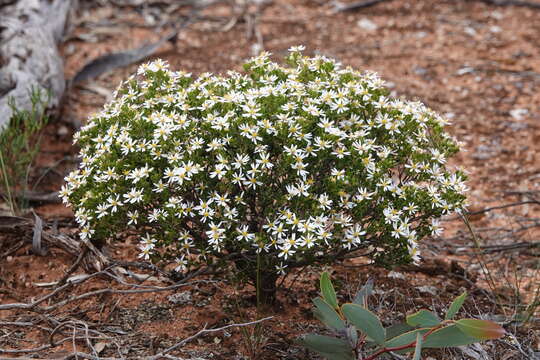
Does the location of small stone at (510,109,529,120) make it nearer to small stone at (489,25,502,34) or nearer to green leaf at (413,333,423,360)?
small stone at (489,25,502,34)

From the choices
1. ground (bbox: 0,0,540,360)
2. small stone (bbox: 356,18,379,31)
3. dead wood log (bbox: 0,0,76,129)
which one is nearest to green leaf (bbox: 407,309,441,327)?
ground (bbox: 0,0,540,360)

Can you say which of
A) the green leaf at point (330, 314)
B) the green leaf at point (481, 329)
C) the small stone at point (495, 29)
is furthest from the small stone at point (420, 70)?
the green leaf at point (481, 329)

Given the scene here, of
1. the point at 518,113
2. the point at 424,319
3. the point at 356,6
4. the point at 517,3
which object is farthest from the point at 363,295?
the point at 517,3

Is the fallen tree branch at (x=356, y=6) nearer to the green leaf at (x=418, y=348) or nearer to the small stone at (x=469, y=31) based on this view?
the small stone at (x=469, y=31)

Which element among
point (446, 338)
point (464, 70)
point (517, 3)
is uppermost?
point (446, 338)

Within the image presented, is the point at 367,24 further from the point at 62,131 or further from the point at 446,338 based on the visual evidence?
the point at 446,338

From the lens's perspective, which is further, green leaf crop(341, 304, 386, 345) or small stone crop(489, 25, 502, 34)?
small stone crop(489, 25, 502, 34)

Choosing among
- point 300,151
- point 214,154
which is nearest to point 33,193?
point 214,154
